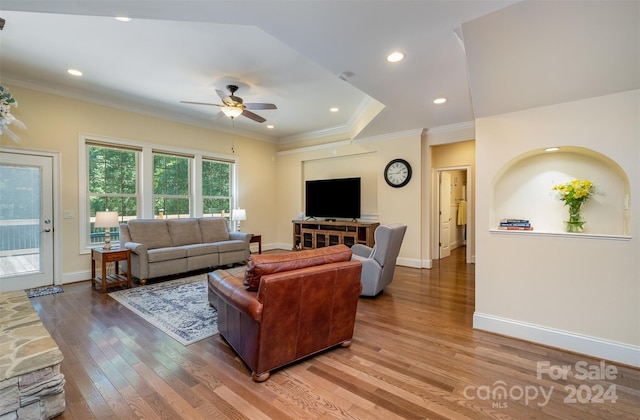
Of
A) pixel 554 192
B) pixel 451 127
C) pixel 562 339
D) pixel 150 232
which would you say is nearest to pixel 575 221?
pixel 554 192

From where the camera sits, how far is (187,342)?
258 cm

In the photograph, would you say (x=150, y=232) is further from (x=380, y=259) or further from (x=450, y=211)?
(x=450, y=211)

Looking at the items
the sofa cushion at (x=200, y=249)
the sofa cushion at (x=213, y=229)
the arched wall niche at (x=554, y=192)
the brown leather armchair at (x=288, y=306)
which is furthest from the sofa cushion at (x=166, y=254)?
the arched wall niche at (x=554, y=192)

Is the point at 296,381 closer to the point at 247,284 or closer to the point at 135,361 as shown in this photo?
the point at 247,284

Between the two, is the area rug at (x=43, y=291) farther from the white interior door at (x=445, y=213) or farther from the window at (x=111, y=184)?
the white interior door at (x=445, y=213)

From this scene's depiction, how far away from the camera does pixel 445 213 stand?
6.86m

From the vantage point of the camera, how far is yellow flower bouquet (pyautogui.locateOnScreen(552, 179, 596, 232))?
8.20 ft

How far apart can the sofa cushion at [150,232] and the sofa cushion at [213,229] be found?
67 cm

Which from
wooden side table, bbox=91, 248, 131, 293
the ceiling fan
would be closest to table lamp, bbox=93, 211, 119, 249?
wooden side table, bbox=91, 248, 131, 293

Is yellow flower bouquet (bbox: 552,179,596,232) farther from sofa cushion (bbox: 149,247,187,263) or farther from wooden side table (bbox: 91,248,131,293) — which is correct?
wooden side table (bbox: 91,248,131,293)

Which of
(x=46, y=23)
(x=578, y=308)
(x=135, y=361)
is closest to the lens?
(x=135, y=361)

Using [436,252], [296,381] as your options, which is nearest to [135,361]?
[296,381]

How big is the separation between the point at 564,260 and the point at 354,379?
2128 mm

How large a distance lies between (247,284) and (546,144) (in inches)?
114
